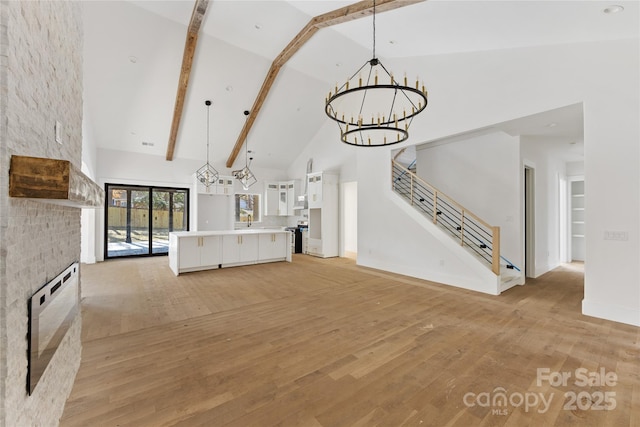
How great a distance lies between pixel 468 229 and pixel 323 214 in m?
4.16

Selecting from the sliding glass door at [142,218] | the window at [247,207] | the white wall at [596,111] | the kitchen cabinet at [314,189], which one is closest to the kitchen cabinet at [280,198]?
the window at [247,207]

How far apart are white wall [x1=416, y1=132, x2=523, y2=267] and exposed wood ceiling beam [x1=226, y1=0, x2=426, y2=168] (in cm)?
341

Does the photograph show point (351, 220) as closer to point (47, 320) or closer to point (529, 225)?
point (529, 225)

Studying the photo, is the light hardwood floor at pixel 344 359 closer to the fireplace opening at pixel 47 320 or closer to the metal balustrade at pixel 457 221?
the fireplace opening at pixel 47 320

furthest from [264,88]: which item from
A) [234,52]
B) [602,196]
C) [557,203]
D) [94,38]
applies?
[557,203]

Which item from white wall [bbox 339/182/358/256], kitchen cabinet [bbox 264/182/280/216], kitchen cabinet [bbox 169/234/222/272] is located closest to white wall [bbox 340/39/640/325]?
white wall [bbox 339/182/358/256]

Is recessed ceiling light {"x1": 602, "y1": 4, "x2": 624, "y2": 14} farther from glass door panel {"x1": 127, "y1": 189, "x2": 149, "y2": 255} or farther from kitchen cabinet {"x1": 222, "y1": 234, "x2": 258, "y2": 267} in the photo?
glass door panel {"x1": 127, "y1": 189, "x2": 149, "y2": 255}

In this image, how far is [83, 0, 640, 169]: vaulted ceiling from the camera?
144 inches

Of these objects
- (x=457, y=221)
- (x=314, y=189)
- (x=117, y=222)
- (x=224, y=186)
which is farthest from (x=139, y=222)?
(x=457, y=221)

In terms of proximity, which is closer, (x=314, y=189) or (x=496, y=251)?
(x=496, y=251)

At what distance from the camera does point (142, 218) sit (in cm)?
873

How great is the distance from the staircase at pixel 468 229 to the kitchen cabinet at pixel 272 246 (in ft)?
11.6

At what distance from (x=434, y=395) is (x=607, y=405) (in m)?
1.26

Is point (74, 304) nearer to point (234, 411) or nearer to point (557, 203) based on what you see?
point (234, 411)
